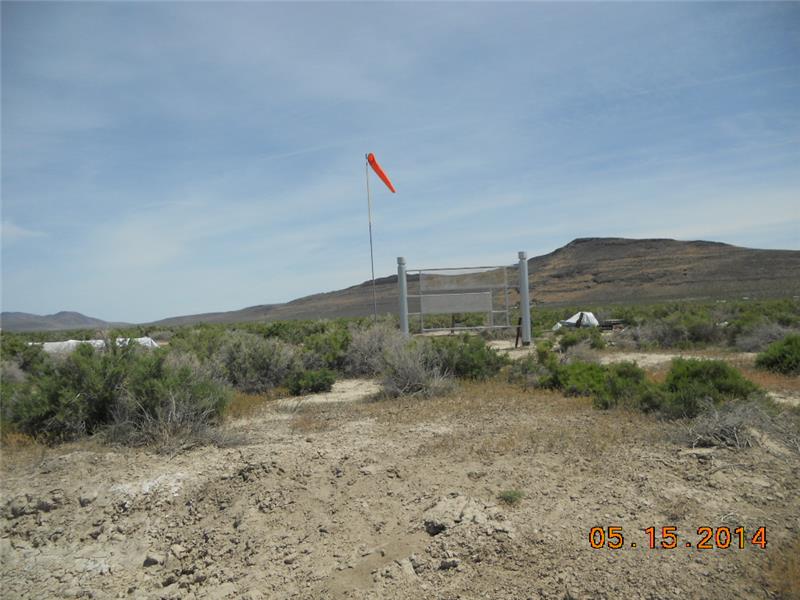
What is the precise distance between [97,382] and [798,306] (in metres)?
23.2

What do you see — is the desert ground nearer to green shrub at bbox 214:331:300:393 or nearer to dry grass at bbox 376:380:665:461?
dry grass at bbox 376:380:665:461

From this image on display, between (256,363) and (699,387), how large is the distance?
7.45 meters

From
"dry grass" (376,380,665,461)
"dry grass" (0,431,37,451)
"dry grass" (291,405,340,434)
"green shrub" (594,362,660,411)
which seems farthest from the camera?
"dry grass" (291,405,340,434)

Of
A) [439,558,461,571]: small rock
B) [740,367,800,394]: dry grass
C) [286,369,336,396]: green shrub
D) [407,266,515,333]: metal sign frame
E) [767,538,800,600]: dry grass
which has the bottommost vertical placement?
[439,558,461,571]: small rock

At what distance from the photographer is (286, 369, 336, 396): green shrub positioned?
1034cm

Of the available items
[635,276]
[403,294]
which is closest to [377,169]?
[403,294]

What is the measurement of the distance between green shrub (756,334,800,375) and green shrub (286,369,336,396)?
7561mm

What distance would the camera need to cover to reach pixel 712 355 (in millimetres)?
12664

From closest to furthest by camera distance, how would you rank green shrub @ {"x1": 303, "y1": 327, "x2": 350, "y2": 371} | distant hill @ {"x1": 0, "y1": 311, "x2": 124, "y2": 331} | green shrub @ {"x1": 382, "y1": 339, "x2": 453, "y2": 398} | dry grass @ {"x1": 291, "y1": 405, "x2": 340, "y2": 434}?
dry grass @ {"x1": 291, "y1": 405, "x2": 340, "y2": 434}, green shrub @ {"x1": 382, "y1": 339, "x2": 453, "y2": 398}, green shrub @ {"x1": 303, "y1": 327, "x2": 350, "y2": 371}, distant hill @ {"x1": 0, "y1": 311, "x2": 124, "y2": 331}

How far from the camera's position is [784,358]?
996cm

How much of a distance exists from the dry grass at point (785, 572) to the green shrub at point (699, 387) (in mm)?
2506

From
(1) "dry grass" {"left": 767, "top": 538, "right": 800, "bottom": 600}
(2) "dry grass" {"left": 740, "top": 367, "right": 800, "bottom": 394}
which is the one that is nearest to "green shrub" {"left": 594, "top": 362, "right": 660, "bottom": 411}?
(2) "dry grass" {"left": 740, "top": 367, "right": 800, "bottom": 394}

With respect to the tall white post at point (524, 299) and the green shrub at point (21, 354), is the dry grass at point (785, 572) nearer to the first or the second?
the tall white post at point (524, 299)

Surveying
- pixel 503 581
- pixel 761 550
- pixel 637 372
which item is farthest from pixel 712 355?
pixel 503 581
